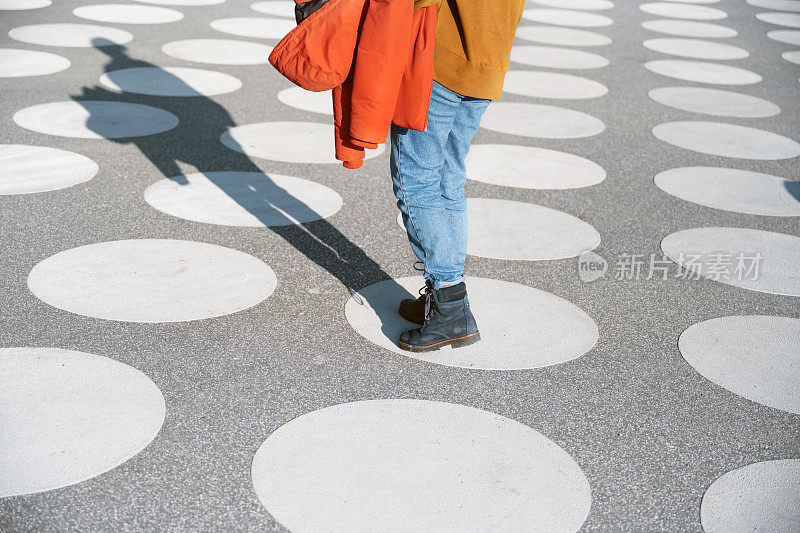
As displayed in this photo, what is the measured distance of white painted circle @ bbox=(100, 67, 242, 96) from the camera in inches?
255

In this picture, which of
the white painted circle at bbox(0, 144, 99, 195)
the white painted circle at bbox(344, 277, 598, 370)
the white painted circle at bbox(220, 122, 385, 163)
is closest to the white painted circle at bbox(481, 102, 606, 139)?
the white painted circle at bbox(220, 122, 385, 163)

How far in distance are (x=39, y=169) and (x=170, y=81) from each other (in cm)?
213

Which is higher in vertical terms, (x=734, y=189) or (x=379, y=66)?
(x=379, y=66)

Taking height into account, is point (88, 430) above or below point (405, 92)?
below

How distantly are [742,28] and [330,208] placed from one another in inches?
325

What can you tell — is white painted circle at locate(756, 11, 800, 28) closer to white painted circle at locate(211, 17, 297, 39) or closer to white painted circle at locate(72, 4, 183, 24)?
white painted circle at locate(211, 17, 297, 39)

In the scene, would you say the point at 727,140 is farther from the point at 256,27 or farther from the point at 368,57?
the point at 256,27

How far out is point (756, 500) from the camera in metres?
2.58

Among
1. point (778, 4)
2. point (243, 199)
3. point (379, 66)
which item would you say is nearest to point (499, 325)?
point (379, 66)

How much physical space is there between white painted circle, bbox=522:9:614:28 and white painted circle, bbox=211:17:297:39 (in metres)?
3.19

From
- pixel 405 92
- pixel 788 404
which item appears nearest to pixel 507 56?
pixel 405 92

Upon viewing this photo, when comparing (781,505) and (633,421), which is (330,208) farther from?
(781,505)

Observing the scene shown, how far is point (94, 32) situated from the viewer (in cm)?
814

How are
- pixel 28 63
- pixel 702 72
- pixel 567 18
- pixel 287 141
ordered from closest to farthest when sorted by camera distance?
pixel 287 141 < pixel 28 63 < pixel 702 72 < pixel 567 18
